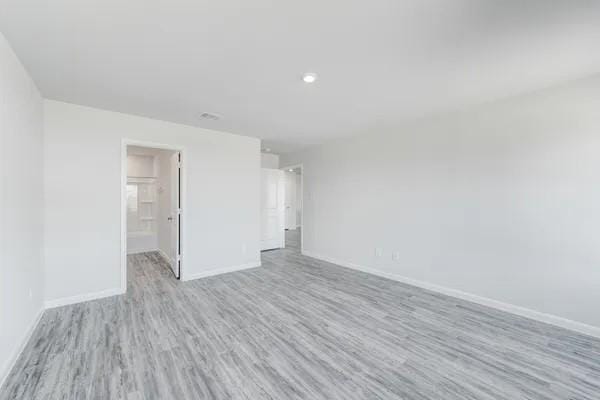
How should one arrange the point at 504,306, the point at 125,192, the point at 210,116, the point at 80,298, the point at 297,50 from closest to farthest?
the point at 297,50 < the point at 504,306 < the point at 80,298 < the point at 125,192 < the point at 210,116

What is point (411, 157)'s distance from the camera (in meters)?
3.95

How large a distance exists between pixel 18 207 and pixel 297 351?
105 inches

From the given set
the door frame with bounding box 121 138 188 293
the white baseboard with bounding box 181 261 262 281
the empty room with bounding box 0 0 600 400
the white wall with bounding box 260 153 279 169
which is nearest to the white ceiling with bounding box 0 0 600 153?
the empty room with bounding box 0 0 600 400

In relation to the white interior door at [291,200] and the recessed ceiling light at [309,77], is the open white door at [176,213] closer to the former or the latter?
the recessed ceiling light at [309,77]

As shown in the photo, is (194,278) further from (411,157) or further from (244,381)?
(411,157)

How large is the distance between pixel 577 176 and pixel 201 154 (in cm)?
478

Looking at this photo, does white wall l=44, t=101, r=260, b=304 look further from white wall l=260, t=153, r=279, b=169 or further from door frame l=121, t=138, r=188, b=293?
white wall l=260, t=153, r=279, b=169

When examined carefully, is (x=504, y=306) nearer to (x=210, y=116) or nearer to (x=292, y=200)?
(x=210, y=116)

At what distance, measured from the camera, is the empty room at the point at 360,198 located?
1766mm

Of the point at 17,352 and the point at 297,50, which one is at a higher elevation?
the point at 297,50

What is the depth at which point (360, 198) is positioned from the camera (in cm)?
474

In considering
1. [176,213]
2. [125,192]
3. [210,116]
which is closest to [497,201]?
[210,116]

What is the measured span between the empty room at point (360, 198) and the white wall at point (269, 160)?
7.14 ft

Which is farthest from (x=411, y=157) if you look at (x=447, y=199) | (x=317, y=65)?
(x=317, y=65)
